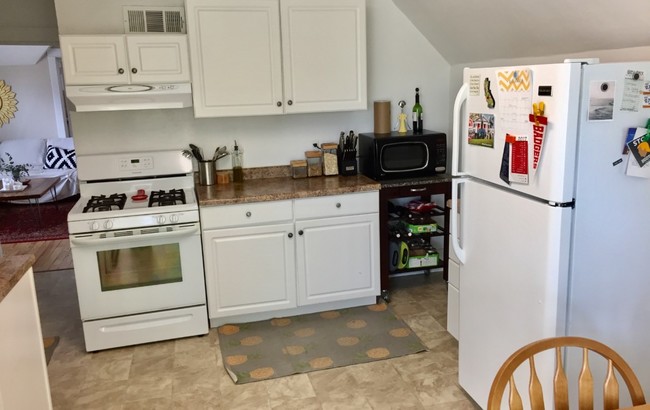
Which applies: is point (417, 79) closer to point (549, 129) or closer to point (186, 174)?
point (186, 174)

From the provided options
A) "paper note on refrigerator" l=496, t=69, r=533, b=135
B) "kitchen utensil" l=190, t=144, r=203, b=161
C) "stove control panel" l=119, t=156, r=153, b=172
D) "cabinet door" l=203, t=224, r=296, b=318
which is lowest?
"cabinet door" l=203, t=224, r=296, b=318

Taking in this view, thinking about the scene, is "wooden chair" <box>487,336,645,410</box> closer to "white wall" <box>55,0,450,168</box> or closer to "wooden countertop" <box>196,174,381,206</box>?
"wooden countertop" <box>196,174,381,206</box>

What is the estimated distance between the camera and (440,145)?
12.6ft

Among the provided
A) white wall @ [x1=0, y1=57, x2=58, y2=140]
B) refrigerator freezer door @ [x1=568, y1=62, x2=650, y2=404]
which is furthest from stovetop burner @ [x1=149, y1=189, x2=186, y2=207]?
white wall @ [x1=0, y1=57, x2=58, y2=140]

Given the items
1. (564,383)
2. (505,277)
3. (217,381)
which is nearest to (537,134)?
(505,277)

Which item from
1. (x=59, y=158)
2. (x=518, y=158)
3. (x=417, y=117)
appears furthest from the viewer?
(x=59, y=158)

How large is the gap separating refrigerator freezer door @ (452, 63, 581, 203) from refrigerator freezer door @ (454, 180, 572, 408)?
68 millimetres

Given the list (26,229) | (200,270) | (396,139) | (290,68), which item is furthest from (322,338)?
(26,229)

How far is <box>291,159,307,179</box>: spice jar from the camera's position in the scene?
152 inches

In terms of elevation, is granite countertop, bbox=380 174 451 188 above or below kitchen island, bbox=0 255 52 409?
above

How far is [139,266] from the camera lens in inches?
127

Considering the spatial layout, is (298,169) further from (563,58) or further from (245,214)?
(563,58)

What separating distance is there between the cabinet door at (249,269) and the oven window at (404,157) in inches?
32.8

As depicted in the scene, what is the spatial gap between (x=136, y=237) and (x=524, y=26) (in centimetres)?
244
